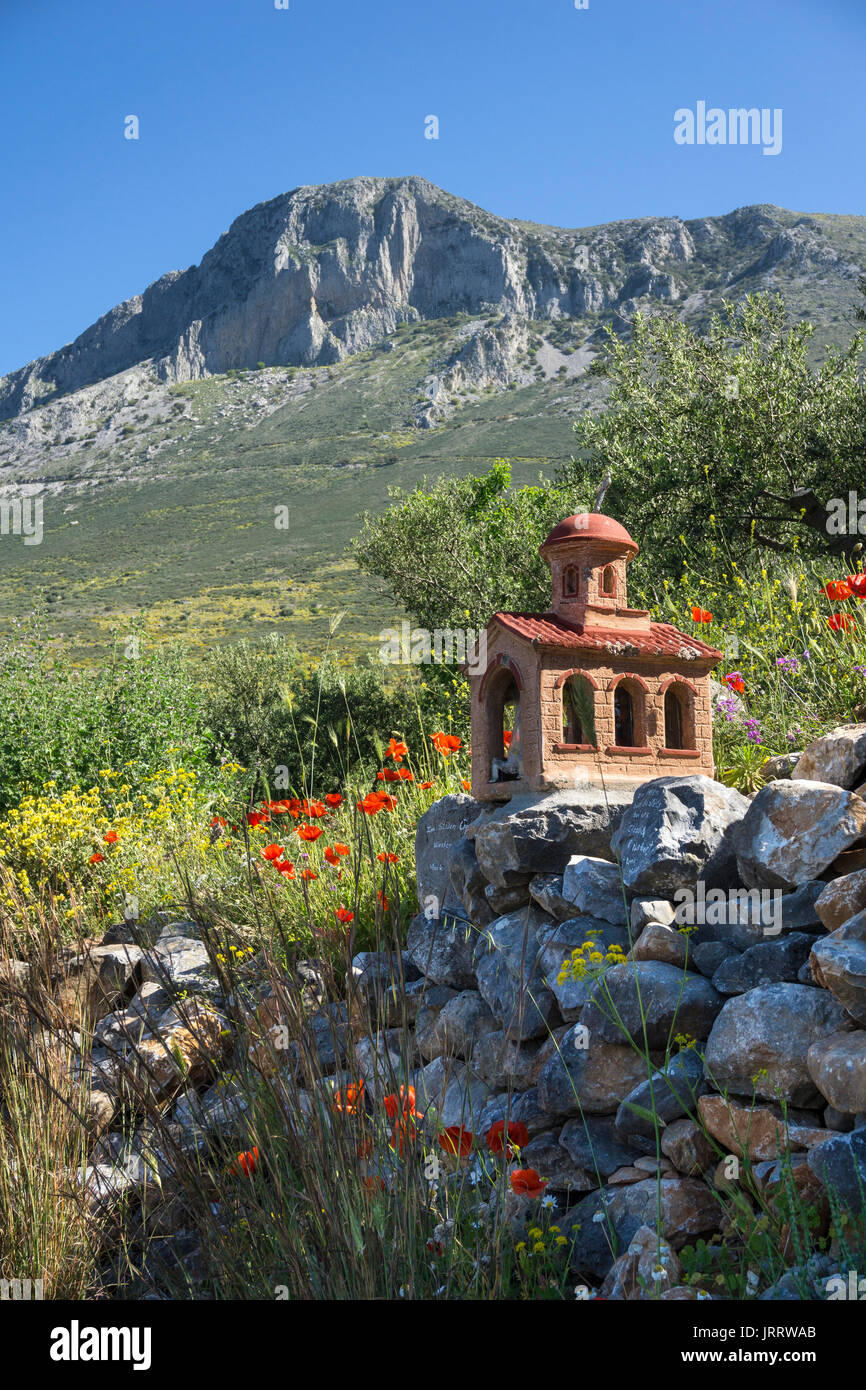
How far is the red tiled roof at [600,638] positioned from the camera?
176 inches

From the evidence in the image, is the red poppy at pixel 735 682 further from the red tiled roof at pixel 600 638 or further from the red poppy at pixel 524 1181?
the red poppy at pixel 524 1181

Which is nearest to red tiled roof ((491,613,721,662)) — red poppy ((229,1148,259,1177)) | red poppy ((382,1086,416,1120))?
red poppy ((382,1086,416,1120))

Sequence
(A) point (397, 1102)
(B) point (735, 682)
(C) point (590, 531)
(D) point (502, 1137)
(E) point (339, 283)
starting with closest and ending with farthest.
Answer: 1. (A) point (397, 1102)
2. (D) point (502, 1137)
3. (C) point (590, 531)
4. (B) point (735, 682)
5. (E) point (339, 283)

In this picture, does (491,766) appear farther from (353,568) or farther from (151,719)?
(353,568)

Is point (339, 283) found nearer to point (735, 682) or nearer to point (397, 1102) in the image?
point (735, 682)

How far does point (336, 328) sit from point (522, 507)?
93.5 metres

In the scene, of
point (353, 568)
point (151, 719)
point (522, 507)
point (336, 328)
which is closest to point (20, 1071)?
point (151, 719)

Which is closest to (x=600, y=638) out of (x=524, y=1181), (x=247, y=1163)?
(x=524, y=1181)

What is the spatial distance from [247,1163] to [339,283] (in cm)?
11488

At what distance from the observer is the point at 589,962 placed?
129 inches

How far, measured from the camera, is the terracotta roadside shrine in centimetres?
448

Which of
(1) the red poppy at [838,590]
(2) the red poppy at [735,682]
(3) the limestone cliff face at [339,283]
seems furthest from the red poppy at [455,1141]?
(3) the limestone cliff face at [339,283]

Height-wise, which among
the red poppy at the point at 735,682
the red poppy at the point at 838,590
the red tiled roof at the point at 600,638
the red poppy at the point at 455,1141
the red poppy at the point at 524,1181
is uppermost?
the red poppy at the point at 838,590

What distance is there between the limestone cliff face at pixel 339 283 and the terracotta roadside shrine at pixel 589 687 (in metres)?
89.1
